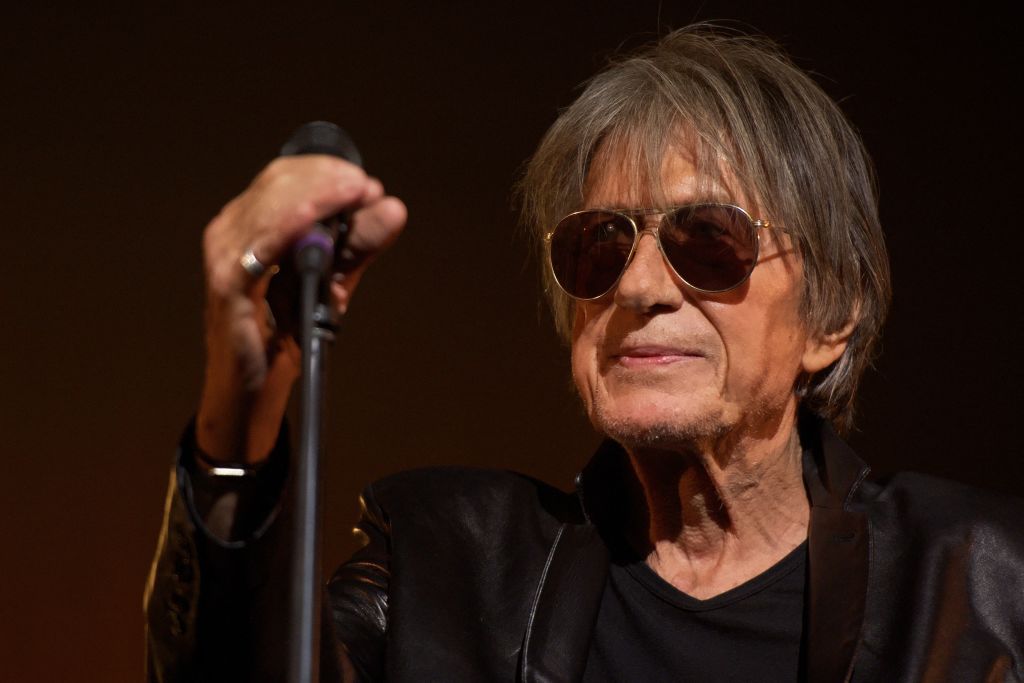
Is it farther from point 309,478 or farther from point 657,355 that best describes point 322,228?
point 657,355

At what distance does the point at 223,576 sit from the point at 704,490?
958mm

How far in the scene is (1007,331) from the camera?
3.16m

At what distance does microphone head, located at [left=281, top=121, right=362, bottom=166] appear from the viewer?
105 centimetres

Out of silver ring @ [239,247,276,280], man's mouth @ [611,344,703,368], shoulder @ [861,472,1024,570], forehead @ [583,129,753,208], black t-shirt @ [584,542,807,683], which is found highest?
forehead @ [583,129,753,208]

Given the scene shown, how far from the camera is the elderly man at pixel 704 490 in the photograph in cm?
180

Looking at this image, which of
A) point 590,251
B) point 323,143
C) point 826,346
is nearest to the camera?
point 323,143

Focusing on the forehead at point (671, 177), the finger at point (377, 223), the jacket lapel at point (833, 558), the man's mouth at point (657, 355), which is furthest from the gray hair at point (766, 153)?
the finger at point (377, 223)

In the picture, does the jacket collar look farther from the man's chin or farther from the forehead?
the forehead

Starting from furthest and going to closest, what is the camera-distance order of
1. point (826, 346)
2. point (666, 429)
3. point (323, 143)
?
point (826, 346), point (666, 429), point (323, 143)

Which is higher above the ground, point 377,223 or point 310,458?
point 377,223

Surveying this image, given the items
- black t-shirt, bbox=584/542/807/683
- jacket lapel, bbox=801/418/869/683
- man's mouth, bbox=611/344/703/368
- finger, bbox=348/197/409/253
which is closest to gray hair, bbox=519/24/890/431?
jacket lapel, bbox=801/418/869/683

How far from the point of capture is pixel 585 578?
74.8 inches

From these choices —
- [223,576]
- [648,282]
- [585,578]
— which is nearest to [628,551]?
[585,578]

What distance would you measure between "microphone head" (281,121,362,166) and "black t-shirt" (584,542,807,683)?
105 cm
